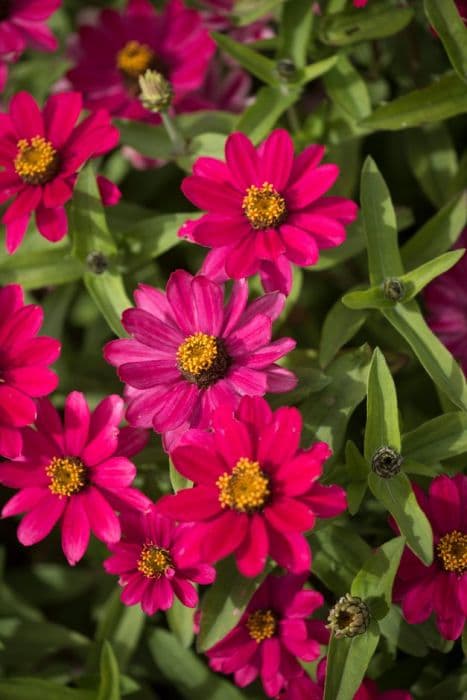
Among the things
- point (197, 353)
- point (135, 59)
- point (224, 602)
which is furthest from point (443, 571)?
point (135, 59)

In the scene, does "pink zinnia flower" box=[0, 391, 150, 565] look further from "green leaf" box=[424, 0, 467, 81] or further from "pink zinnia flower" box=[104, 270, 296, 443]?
"green leaf" box=[424, 0, 467, 81]

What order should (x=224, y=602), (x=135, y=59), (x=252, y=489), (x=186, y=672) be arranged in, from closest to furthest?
1. (x=252, y=489)
2. (x=224, y=602)
3. (x=186, y=672)
4. (x=135, y=59)

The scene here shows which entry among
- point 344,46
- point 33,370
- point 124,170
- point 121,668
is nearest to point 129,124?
point 124,170

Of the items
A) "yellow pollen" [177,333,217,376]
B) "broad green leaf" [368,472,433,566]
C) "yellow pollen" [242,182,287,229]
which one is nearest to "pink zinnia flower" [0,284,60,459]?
"yellow pollen" [177,333,217,376]

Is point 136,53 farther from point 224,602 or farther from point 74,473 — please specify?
point 224,602

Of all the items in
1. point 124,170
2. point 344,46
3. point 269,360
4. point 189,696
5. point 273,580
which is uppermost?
point 344,46

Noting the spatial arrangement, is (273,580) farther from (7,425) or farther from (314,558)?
(7,425)
